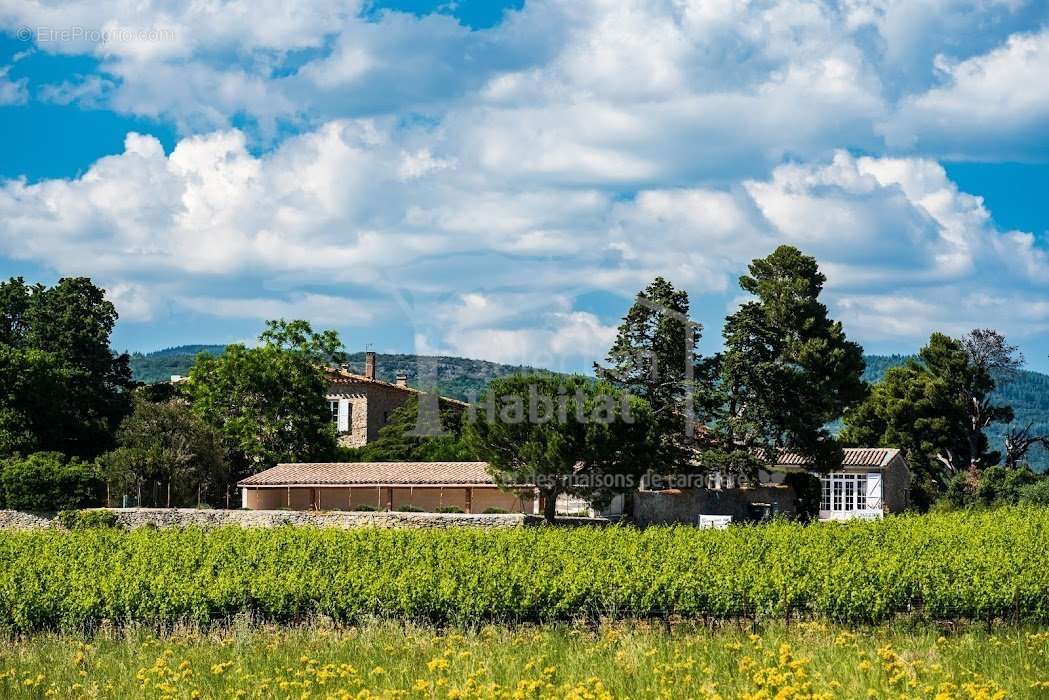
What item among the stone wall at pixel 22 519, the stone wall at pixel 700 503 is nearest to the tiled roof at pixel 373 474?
the stone wall at pixel 700 503

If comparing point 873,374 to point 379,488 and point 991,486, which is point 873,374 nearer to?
point 991,486

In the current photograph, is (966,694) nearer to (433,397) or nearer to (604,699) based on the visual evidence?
(604,699)

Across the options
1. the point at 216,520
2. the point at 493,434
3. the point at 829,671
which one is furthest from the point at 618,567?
the point at 216,520

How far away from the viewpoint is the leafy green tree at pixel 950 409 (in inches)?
2244

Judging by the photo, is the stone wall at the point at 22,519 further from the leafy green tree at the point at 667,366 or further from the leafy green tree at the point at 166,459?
the leafy green tree at the point at 667,366

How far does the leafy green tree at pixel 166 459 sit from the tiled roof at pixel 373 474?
85.8 inches

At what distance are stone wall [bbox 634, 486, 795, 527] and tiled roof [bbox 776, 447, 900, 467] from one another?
1197 millimetres

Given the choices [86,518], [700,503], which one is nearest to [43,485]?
[86,518]

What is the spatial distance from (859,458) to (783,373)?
8.72 meters

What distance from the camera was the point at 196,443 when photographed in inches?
1828

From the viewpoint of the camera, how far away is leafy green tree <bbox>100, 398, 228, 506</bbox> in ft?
145

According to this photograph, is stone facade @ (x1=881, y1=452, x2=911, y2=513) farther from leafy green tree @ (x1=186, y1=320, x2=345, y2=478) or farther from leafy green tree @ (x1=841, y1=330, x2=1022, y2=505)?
leafy green tree @ (x1=186, y1=320, x2=345, y2=478)

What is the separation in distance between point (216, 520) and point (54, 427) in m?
12.6

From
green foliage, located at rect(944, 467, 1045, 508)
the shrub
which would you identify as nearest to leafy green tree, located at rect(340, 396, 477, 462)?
green foliage, located at rect(944, 467, 1045, 508)
